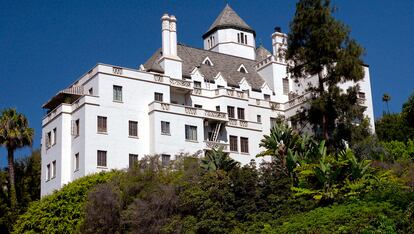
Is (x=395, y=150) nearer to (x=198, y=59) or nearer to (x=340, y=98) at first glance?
(x=340, y=98)

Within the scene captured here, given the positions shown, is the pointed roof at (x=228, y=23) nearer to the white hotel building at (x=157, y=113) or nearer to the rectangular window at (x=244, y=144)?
the white hotel building at (x=157, y=113)

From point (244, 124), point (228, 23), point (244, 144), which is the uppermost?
point (228, 23)

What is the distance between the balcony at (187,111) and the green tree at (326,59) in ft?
33.8

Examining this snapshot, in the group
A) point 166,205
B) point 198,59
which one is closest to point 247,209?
point 166,205

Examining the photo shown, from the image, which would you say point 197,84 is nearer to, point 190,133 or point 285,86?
point 190,133

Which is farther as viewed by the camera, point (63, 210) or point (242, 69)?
point (242, 69)

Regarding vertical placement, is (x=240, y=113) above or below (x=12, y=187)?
above

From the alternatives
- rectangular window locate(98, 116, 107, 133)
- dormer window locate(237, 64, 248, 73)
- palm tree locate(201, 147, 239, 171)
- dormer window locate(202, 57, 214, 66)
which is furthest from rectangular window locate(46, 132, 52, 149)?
dormer window locate(237, 64, 248, 73)

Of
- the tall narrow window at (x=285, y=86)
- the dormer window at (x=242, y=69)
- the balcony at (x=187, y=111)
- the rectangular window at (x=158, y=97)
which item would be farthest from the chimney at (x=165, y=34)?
the tall narrow window at (x=285, y=86)

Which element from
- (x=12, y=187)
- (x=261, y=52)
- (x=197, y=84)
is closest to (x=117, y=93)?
(x=197, y=84)

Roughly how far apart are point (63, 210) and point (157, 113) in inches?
501

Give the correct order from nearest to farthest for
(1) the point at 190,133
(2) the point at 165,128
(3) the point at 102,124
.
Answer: (3) the point at 102,124, (2) the point at 165,128, (1) the point at 190,133

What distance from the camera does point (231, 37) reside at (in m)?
80.4

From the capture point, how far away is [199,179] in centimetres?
4131
